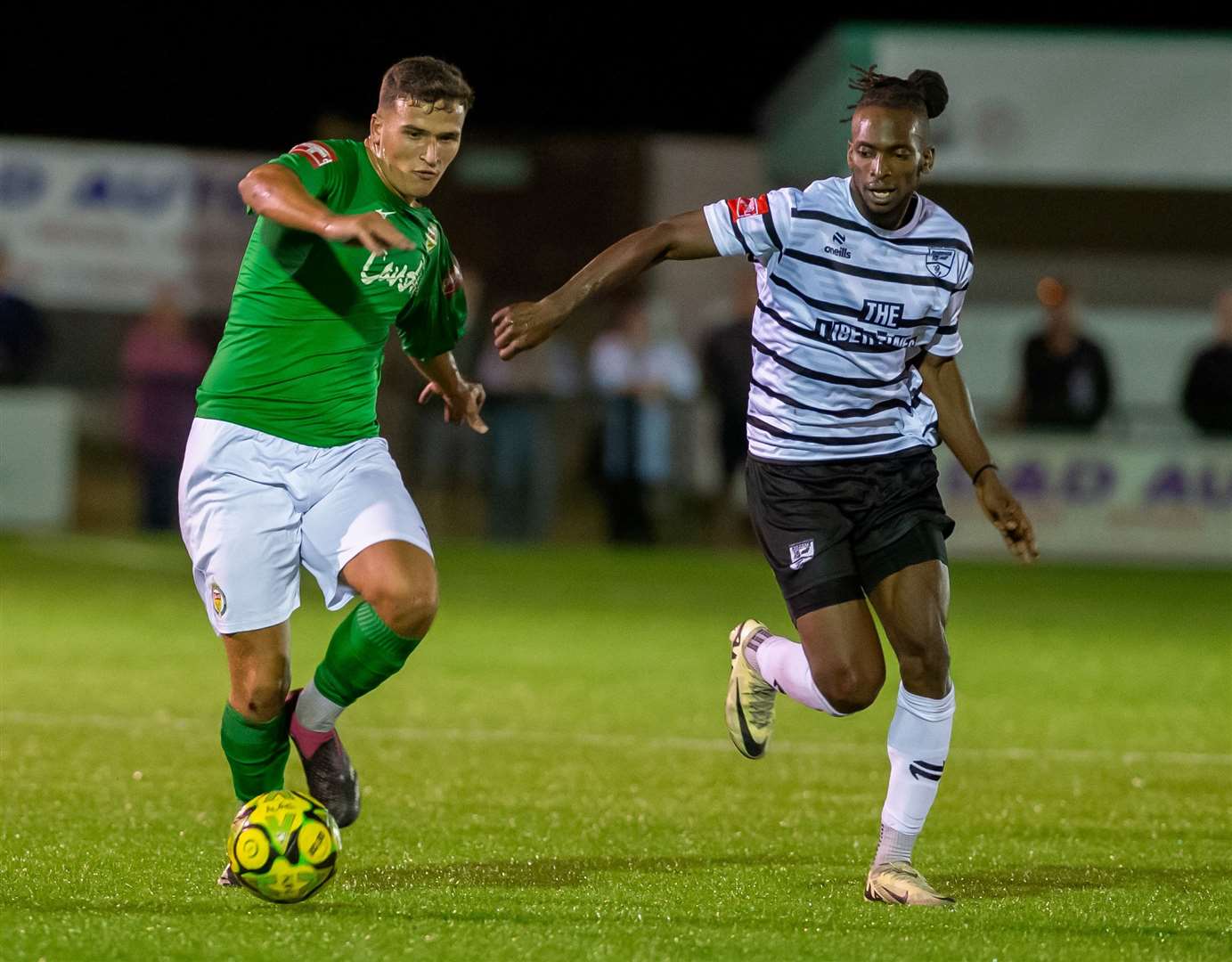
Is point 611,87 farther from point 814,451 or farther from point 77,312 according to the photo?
point 814,451

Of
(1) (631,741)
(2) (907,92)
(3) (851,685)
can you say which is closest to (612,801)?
(1) (631,741)

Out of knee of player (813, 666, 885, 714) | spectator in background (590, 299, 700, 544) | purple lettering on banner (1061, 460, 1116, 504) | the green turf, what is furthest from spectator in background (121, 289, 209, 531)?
knee of player (813, 666, 885, 714)

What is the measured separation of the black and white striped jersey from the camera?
18.9 feet

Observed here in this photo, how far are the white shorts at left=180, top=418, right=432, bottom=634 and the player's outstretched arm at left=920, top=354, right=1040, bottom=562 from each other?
5.14ft

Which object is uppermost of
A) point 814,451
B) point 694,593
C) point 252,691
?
point 814,451

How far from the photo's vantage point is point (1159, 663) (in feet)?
37.7

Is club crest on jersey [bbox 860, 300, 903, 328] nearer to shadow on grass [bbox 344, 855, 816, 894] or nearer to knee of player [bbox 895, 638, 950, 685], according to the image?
knee of player [bbox 895, 638, 950, 685]

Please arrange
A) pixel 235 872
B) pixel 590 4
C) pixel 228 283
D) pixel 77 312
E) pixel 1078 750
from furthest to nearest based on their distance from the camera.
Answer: pixel 590 4 < pixel 77 312 < pixel 228 283 < pixel 1078 750 < pixel 235 872

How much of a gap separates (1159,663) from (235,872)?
743 cm

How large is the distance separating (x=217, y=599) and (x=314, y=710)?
450mm

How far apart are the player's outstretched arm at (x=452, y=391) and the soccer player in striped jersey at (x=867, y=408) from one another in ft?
2.66

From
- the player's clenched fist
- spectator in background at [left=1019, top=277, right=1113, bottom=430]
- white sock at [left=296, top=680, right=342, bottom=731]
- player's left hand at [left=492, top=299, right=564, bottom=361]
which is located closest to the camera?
the player's clenched fist

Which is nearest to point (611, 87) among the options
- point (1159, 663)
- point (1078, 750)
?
point (1159, 663)

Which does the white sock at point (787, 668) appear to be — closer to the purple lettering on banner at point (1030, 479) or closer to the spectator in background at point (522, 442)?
the spectator in background at point (522, 442)
